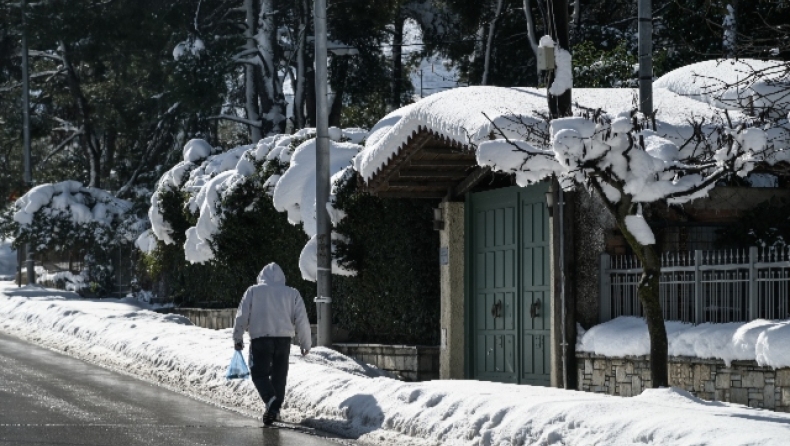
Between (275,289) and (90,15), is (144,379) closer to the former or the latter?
(275,289)

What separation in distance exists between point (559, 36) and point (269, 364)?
488 centimetres

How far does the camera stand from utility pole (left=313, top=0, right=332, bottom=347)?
1912 centimetres

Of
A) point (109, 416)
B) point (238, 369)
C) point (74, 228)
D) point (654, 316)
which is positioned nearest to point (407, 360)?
point (238, 369)

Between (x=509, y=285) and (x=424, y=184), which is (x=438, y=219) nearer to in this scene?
(x=424, y=184)

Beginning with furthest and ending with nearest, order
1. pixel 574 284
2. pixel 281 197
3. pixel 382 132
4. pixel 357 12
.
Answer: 1. pixel 357 12
2. pixel 281 197
3. pixel 382 132
4. pixel 574 284

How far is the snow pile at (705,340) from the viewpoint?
12.5 metres

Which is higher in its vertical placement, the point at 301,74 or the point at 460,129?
the point at 301,74

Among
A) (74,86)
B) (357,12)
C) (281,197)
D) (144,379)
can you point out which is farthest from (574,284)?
(74,86)

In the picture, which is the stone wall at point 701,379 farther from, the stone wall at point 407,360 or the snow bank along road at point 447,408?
the stone wall at point 407,360

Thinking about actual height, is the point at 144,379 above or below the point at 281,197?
below

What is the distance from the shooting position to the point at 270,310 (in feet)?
46.2

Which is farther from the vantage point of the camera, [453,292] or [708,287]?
[453,292]

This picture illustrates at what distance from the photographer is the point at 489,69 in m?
38.8

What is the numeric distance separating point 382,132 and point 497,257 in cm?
253
